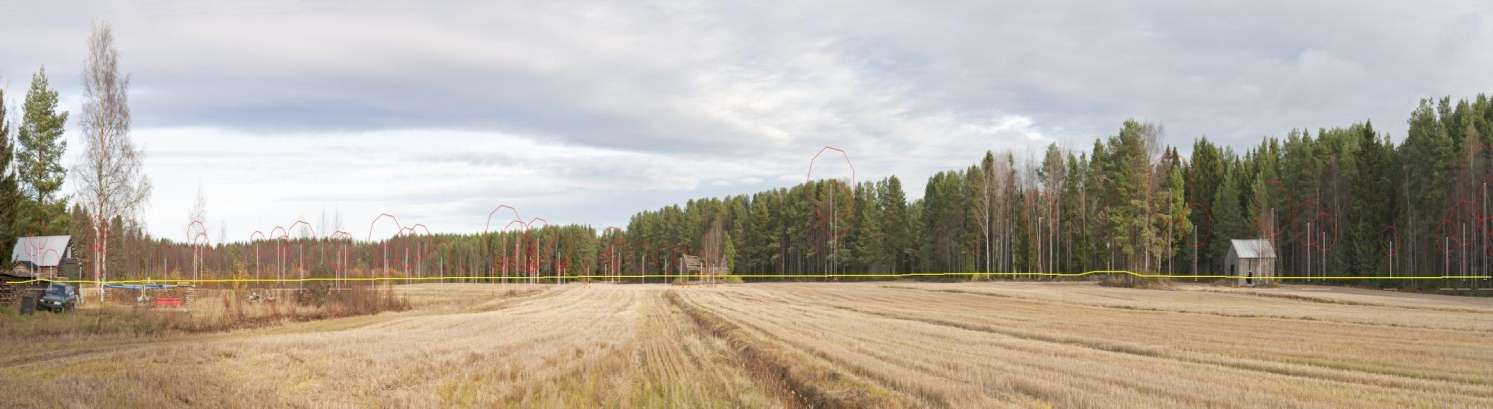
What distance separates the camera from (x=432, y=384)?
15.3 meters

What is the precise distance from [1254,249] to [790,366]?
70.5 m

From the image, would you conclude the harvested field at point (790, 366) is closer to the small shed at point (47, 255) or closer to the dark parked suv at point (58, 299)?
the dark parked suv at point (58, 299)

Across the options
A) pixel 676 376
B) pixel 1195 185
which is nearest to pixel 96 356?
pixel 676 376

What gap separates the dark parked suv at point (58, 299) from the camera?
39.0 metres

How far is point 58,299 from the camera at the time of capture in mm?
39594

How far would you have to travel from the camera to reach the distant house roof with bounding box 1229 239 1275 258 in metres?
75.1

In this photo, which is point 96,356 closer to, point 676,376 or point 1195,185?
point 676,376

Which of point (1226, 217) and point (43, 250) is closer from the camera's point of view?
point (43, 250)

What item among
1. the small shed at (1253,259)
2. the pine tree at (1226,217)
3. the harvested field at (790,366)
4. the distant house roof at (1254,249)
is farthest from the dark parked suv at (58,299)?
the pine tree at (1226,217)

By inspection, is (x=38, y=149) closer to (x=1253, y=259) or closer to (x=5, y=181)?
(x=5, y=181)

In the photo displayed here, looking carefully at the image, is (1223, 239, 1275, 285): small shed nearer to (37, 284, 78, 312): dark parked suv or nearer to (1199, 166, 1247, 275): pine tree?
(1199, 166, 1247, 275): pine tree

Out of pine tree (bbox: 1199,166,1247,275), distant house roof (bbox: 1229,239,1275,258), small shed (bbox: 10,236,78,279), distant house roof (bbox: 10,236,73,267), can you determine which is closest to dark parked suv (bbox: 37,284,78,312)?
small shed (bbox: 10,236,78,279)

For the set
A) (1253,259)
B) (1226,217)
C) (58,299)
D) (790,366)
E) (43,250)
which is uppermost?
(1226,217)

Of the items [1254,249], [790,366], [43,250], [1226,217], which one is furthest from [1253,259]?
[43,250]
